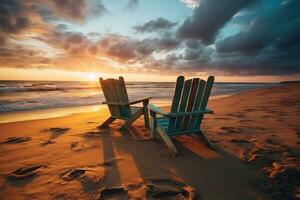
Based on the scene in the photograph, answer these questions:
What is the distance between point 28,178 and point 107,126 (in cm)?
256

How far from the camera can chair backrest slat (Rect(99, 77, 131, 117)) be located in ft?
14.6

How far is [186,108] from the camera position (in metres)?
3.29

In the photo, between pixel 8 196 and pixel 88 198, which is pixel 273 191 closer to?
pixel 88 198

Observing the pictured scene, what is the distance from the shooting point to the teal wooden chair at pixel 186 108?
124 inches

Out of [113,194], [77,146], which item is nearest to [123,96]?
[77,146]

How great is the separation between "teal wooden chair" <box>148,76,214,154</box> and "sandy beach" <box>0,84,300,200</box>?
1.05 feet

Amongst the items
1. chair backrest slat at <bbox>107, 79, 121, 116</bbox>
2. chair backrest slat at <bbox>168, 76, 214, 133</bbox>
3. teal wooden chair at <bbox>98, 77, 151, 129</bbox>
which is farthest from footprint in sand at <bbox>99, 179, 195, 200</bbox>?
chair backrest slat at <bbox>107, 79, 121, 116</bbox>

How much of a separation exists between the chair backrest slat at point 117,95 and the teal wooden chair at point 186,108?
1.25m

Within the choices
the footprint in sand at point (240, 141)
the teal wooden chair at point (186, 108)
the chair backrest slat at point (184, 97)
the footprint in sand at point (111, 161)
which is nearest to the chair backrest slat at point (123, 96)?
the teal wooden chair at point (186, 108)

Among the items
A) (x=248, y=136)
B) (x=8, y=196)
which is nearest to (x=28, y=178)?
(x=8, y=196)

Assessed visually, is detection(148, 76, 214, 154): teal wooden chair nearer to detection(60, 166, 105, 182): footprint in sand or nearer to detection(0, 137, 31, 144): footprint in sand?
detection(60, 166, 105, 182): footprint in sand

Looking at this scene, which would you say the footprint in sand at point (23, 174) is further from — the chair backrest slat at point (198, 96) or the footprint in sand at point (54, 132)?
the chair backrest slat at point (198, 96)

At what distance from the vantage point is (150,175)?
2.45m

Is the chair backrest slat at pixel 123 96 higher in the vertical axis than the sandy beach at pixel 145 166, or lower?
higher
